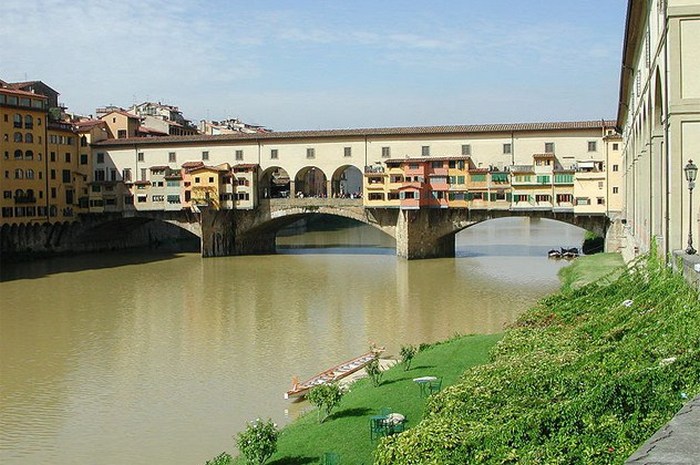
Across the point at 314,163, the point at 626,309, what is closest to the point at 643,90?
the point at 626,309

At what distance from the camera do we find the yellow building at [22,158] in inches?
1822

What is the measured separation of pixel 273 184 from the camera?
65188mm

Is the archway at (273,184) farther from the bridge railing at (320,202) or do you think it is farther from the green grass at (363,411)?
the green grass at (363,411)

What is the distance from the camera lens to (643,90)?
2081 centimetres

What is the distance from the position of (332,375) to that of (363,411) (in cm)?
427

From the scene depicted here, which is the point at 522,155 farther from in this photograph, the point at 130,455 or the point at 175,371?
the point at 130,455

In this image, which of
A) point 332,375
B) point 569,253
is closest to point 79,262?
point 569,253

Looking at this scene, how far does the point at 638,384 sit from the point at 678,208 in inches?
287

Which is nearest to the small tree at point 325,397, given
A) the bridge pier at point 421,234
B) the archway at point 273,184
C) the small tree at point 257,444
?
the small tree at point 257,444

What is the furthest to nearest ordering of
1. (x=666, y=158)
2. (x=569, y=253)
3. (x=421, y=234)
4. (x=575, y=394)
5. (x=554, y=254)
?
(x=421, y=234) → (x=554, y=254) → (x=569, y=253) → (x=666, y=158) → (x=575, y=394)

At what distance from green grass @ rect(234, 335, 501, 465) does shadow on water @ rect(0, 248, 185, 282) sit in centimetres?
2730

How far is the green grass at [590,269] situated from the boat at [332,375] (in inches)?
401

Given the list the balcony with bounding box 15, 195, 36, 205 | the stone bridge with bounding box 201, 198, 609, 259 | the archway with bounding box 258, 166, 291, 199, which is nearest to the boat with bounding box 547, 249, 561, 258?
the stone bridge with bounding box 201, 198, 609, 259

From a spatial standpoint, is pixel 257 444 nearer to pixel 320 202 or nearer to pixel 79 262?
pixel 320 202
